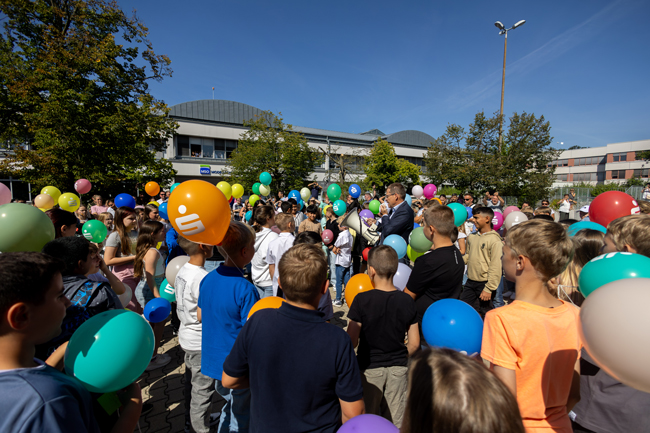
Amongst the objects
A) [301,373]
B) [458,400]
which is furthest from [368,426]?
[458,400]

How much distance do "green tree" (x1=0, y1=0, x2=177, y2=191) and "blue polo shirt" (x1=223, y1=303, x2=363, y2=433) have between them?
14773 millimetres

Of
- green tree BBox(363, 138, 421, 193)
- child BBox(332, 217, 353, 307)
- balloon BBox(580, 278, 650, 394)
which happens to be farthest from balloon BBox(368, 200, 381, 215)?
green tree BBox(363, 138, 421, 193)

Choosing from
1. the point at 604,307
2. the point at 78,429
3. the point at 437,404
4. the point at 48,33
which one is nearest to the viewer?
the point at 437,404

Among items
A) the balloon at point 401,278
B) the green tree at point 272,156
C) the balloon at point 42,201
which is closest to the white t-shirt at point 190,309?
the balloon at point 401,278

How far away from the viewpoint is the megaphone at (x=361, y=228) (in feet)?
20.5

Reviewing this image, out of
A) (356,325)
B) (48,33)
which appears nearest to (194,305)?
(356,325)

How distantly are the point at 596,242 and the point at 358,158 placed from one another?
3298 cm

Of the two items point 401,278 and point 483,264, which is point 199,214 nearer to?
point 401,278

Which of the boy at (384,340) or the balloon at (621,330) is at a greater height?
the balloon at (621,330)

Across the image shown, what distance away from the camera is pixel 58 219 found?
3154mm

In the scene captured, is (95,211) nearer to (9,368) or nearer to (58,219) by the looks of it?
(58,219)

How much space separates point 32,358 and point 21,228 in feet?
6.39

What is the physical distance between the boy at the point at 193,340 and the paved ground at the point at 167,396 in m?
0.45

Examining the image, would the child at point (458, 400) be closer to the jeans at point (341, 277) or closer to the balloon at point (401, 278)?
the balloon at point (401, 278)
